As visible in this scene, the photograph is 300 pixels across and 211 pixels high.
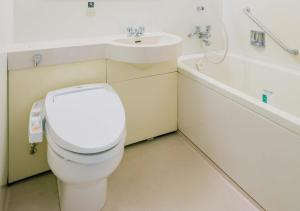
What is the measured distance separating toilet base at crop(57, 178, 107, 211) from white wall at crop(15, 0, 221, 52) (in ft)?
3.44

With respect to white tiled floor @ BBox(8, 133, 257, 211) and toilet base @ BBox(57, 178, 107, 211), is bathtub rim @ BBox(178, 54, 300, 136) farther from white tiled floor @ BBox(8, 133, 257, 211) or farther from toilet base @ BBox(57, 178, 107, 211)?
toilet base @ BBox(57, 178, 107, 211)

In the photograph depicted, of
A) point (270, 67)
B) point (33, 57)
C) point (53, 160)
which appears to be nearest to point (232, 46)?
point (270, 67)

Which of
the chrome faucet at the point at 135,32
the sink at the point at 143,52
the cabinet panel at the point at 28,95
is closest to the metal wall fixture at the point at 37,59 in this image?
the cabinet panel at the point at 28,95

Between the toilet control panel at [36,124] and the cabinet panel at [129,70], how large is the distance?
502mm

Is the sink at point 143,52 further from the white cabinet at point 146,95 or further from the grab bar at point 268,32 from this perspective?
the grab bar at point 268,32

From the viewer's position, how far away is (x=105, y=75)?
175 cm

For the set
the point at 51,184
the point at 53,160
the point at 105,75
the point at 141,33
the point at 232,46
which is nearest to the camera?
the point at 53,160

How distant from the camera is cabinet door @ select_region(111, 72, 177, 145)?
188cm

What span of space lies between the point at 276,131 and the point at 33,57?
139 cm

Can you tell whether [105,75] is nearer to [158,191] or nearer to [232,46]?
[158,191]

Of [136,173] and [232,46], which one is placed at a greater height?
[232,46]

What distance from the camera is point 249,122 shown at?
1.41m

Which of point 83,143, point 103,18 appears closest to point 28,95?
point 83,143

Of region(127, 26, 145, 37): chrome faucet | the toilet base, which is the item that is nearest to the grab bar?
region(127, 26, 145, 37): chrome faucet
